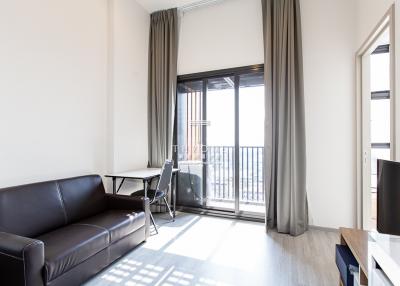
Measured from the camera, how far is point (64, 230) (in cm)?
200

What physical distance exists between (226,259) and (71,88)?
2.65m

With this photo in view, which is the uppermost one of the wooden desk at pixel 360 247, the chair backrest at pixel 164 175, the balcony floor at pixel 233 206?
the chair backrest at pixel 164 175

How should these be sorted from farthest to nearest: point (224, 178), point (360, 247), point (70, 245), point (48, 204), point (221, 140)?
point (224, 178) < point (221, 140) < point (48, 204) < point (70, 245) < point (360, 247)

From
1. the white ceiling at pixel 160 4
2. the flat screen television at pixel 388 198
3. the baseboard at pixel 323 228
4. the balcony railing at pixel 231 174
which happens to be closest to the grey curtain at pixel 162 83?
the white ceiling at pixel 160 4

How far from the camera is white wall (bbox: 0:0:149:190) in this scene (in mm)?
2045

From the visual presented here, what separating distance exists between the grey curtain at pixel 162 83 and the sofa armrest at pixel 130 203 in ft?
3.82

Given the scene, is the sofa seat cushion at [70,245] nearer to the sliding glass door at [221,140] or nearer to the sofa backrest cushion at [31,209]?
the sofa backrest cushion at [31,209]

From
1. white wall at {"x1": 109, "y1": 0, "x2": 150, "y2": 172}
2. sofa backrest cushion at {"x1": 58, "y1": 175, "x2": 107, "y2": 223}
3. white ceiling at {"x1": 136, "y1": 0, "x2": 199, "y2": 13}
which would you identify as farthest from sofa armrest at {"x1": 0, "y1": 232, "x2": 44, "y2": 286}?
white ceiling at {"x1": 136, "y1": 0, "x2": 199, "y2": 13}

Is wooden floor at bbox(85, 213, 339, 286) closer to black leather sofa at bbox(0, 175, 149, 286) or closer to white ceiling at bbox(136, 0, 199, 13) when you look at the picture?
black leather sofa at bbox(0, 175, 149, 286)

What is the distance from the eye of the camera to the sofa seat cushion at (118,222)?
6.95 ft

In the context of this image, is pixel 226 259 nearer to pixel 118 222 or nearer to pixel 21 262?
pixel 118 222

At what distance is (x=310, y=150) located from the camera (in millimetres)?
2988

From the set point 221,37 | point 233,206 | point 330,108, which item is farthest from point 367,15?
point 233,206

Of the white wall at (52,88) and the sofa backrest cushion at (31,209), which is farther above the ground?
the white wall at (52,88)
